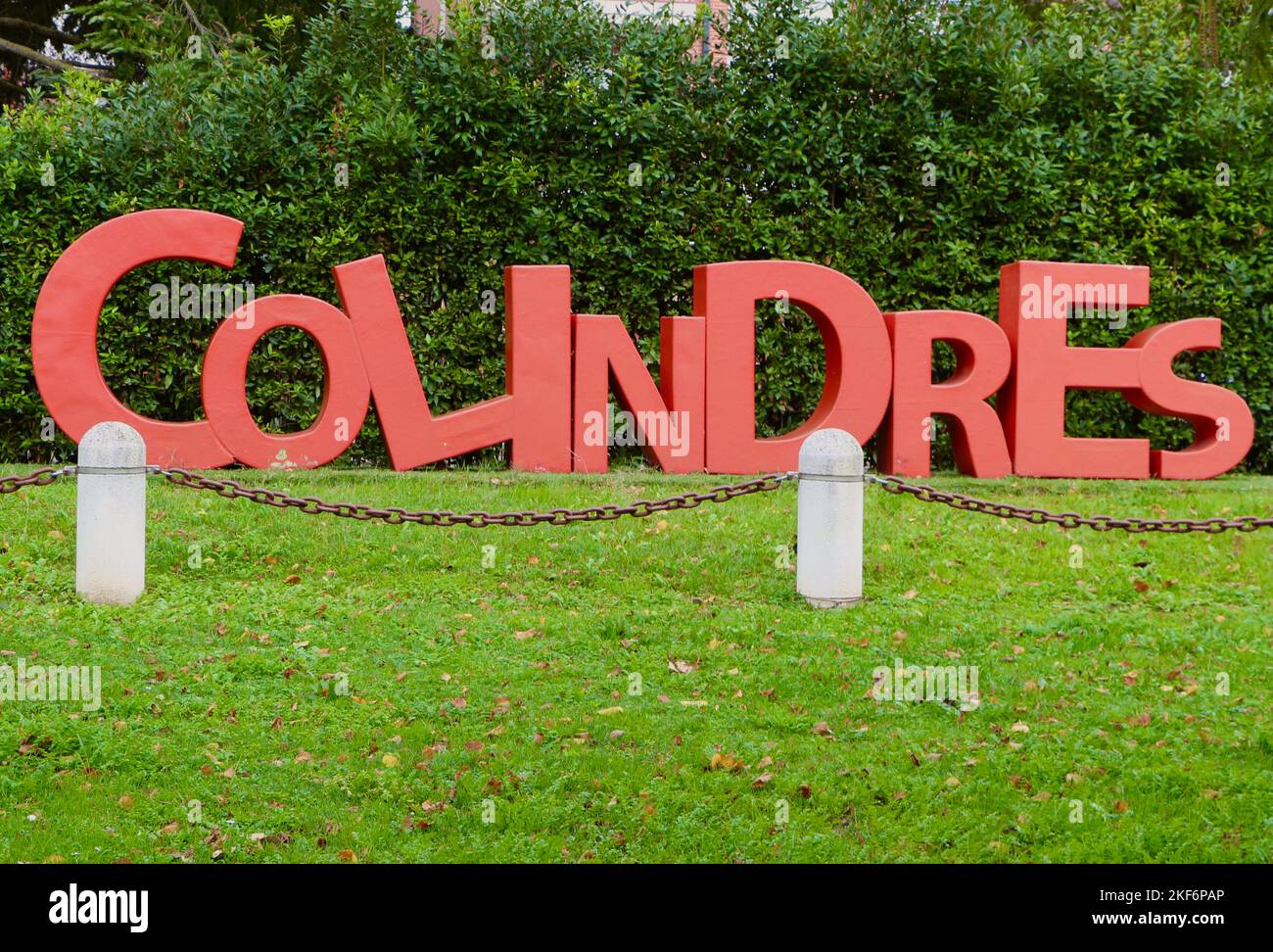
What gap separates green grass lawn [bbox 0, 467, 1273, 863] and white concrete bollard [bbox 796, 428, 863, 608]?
0.18m

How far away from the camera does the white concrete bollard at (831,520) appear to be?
758 centimetres

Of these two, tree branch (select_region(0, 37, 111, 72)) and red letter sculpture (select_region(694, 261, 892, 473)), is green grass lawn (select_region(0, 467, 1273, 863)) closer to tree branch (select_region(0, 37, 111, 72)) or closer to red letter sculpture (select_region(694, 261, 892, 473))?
red letter sculpture (select_region(694, 261, 892, 473))

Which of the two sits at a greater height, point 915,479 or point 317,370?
point 317,370

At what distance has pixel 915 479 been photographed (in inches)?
433

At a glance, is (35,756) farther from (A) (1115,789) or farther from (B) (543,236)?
(B) (543,236)

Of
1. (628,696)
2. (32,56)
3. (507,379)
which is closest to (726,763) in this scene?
(628,696)

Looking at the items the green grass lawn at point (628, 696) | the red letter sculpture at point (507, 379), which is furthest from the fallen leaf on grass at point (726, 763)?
the red letter sculpture at point (507, 379)

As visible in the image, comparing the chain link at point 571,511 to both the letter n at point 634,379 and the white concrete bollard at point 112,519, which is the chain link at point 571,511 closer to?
the white concrete bollard at point 112,519

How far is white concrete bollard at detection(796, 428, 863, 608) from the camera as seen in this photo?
7578mm

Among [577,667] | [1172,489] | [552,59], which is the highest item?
[552,59]

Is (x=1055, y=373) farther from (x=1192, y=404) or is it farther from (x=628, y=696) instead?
(x=628, y=696)

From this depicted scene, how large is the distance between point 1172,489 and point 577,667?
260 inches

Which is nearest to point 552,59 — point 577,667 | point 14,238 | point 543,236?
point 543,236

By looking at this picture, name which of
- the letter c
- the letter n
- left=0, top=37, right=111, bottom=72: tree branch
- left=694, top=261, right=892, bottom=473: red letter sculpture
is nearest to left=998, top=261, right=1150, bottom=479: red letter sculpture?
left=694, top=261, right=892, bottom=473: red letter sculpture
